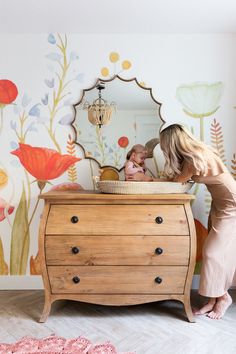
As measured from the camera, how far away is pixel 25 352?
1.77m

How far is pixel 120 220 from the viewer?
2.11 m

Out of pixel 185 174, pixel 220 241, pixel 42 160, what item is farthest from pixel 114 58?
pixel 220 241

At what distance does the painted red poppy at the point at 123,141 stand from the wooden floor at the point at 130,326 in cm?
127

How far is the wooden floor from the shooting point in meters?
1.87

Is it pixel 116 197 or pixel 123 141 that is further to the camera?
pixel 123 141

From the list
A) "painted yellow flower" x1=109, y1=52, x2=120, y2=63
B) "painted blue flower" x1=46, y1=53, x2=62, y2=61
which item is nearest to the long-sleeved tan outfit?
"painted yellow flower" x1=109, y1=52, x2=120, y2=63

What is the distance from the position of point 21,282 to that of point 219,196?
179 cm

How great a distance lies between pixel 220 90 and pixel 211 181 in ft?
3.08

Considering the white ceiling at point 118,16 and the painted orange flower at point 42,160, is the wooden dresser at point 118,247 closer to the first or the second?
the painted orange flower at point 42,160

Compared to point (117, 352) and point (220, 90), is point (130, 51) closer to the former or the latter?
point (220, 90)

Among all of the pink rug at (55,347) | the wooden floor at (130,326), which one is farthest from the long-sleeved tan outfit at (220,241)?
the pink rug at (55,347)

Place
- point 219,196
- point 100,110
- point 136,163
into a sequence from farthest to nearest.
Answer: point 100,110 → point 136,163 → point 219,196

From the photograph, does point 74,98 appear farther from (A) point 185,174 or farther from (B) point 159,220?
(B) point 159,220

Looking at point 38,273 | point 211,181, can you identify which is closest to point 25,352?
point 38,273
